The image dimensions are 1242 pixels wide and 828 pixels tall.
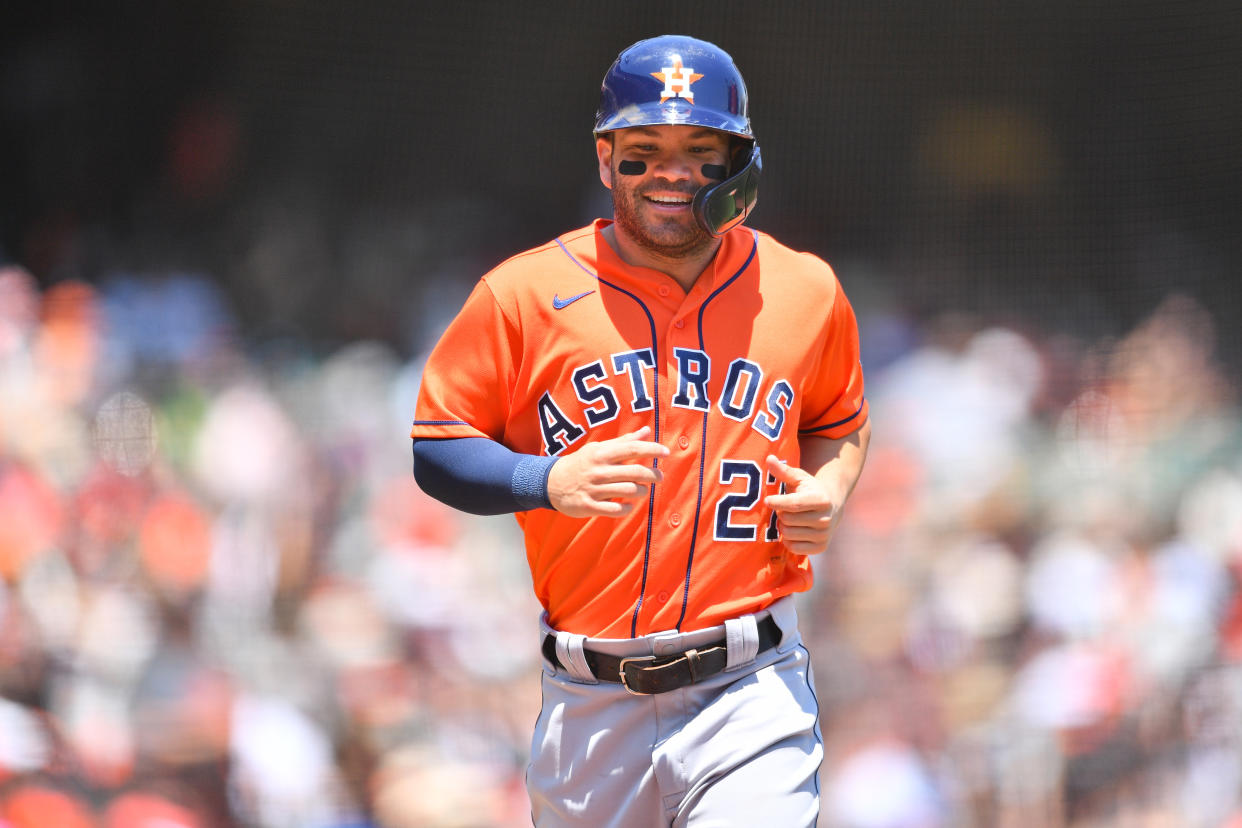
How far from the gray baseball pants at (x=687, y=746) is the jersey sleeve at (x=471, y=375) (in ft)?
1.10

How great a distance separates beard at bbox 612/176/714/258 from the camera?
5.87 ft

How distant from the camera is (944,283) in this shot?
371 centimetres

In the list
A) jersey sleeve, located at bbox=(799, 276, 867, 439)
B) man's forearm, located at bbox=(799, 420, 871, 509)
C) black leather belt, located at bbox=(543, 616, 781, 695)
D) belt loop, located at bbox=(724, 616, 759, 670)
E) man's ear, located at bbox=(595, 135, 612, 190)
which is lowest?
black leather belt, located at bbox=(543, 616, 781, 695)

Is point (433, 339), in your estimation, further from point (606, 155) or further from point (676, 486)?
point (676, 486)

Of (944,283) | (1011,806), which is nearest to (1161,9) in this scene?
(944,283)

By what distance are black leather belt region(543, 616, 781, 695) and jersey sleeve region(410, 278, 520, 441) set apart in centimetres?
37

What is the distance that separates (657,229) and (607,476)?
41 centimetres

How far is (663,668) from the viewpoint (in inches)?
66.7

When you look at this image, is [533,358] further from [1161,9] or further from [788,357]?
[1161,9]

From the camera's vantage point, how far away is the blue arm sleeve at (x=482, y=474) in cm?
166

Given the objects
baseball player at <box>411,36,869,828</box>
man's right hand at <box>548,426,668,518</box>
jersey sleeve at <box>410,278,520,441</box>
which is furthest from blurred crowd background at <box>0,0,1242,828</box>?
man's right hand at <box>548,426,668,518</box>

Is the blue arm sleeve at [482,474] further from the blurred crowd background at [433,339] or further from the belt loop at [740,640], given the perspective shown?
the blurred crowd background at [433,339]

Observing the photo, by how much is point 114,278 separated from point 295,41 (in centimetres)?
87

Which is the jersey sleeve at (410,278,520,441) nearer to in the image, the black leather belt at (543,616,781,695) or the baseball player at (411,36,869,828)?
the baseball player at (411,36,869,828)
